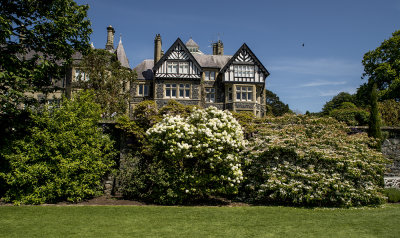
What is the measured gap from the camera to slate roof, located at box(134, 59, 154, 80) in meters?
33.6

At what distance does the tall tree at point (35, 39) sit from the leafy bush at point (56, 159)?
1200 millimetres

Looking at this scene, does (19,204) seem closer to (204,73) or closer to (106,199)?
(106,199)

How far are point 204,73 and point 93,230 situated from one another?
93.9 feet

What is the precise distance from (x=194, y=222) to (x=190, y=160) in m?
3.77

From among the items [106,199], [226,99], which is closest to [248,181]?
[106,199]

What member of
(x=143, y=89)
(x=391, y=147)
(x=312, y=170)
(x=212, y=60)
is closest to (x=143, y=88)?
(x=143, y=89)

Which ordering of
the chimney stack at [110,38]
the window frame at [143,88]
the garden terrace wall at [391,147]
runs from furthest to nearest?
the chimney stack at [110,38]
the window frame at [143,88]
the garden terrace wall at [391,147]

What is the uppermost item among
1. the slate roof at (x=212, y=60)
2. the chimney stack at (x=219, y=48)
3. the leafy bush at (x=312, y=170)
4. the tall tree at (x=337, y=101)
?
the chimney stack at (x=219, y=48)

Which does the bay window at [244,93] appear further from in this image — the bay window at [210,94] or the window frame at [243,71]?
the bay window at [210,94]

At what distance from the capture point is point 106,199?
11195 mm

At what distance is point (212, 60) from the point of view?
3500 cm

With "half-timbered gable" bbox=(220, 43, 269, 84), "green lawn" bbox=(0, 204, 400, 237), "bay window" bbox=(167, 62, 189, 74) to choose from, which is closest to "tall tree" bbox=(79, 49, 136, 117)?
"bay window" bbox=(167, 62, 189, 74)

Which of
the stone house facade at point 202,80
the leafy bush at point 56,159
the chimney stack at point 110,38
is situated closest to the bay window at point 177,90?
the stone house facade at point 202,80

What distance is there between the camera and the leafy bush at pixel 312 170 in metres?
10.1
